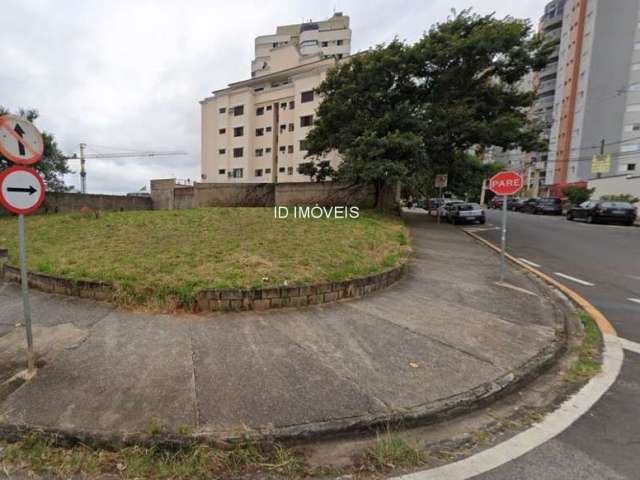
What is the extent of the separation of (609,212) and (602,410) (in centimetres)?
2107

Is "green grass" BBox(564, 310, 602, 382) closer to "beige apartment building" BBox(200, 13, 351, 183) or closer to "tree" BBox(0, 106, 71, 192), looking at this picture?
"tree" BBox(0, 106, 71, 192)

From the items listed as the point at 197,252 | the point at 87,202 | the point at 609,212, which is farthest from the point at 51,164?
the point at 609,212

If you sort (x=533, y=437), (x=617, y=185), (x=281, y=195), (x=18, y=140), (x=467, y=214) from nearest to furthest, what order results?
1. (x=533, y=437)
2. (x=18, y=140)
3. (x=467, y=214)
4. (x=281, y=195)
5. (x=617, y=185)

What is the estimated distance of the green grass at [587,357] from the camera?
318cm

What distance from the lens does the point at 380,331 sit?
390cm

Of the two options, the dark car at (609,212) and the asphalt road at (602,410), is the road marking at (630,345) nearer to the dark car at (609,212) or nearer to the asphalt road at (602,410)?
the asphalt road at (602,410)

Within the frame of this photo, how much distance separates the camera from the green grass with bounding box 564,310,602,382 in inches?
125

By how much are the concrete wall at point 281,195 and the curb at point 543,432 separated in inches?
527

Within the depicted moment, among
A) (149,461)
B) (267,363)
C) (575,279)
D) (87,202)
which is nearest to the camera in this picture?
(149,461)

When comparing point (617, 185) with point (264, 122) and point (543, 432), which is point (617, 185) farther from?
point (264, 122)

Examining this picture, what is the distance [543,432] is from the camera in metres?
2.36

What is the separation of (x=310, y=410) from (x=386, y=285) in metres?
3.48

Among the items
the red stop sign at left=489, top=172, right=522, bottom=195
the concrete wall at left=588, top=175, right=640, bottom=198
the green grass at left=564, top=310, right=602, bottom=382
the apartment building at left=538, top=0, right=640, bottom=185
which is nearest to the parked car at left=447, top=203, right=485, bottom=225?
the red stop sign at left=489, top=172, right=522, bottom=195

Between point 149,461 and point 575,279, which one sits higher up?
point 575,279
